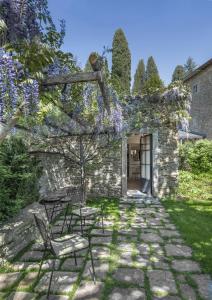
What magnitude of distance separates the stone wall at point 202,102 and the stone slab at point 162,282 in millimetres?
10076

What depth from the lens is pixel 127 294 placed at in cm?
204

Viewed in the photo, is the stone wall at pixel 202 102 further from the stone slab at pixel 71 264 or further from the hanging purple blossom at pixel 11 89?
the hanging purple blossom at pixel 11 89

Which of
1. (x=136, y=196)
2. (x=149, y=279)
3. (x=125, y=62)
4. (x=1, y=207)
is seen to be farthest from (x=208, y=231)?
(x=125, y=62)

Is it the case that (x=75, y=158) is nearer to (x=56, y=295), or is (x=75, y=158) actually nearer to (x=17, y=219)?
(x=17, y=219)

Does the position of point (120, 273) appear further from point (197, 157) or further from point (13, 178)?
point (197, 157)

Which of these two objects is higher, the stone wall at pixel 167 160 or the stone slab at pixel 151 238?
the stone wall at pixel 167 160

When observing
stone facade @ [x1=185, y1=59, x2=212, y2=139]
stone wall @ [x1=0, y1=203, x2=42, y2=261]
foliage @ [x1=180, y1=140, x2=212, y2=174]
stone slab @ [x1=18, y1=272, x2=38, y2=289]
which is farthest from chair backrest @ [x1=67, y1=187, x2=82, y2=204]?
stone facade @ [x1=185, y1=59, x2=212, y2=139]

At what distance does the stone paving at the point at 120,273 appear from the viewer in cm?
206

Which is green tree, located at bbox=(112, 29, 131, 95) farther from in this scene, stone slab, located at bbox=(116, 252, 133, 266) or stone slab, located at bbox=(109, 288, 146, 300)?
stone slab, located at bbox=(109, 288, 146, 300)

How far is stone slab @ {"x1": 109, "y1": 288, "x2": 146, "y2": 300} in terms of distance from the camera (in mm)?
1992

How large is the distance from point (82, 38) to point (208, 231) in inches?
159

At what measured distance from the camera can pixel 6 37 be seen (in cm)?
181

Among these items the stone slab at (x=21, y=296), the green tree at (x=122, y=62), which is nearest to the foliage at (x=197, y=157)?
the stone slab at (x=21, y=296)

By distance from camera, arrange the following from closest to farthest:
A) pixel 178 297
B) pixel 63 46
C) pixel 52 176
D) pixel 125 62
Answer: pixel 178 297 → pixel 63 46 → pixel 52 176 → pixel 125 62
